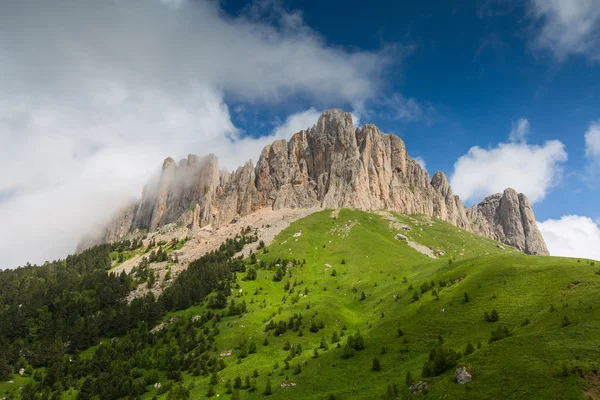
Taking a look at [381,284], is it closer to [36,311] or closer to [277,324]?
[277,324]

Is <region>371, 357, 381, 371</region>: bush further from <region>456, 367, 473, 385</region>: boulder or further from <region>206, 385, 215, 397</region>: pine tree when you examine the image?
<region>206, 385, 215, 397</region>: pine tree

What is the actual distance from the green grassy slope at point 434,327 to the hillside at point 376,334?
192mm

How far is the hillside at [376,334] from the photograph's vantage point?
37625 millimetres

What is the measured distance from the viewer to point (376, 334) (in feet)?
221

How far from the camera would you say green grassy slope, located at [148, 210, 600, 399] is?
36281 millimetres

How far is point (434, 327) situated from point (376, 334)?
10.7 m

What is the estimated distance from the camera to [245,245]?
7141 inches

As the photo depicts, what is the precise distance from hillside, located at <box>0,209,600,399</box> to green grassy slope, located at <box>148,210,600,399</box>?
0.63 feet

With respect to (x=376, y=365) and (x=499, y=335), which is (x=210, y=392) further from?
(x=499, y=335)

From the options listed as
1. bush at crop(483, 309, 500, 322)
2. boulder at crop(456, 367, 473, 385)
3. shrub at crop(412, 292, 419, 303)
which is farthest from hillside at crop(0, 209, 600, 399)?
bush at crop(483, 309, 500, 322)

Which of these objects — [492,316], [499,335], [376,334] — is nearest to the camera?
[499,335]

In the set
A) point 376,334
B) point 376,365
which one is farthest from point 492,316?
point 376,334

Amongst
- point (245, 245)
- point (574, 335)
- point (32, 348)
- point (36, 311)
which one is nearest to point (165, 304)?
point (32, 348)

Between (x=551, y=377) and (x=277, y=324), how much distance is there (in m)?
65.2
